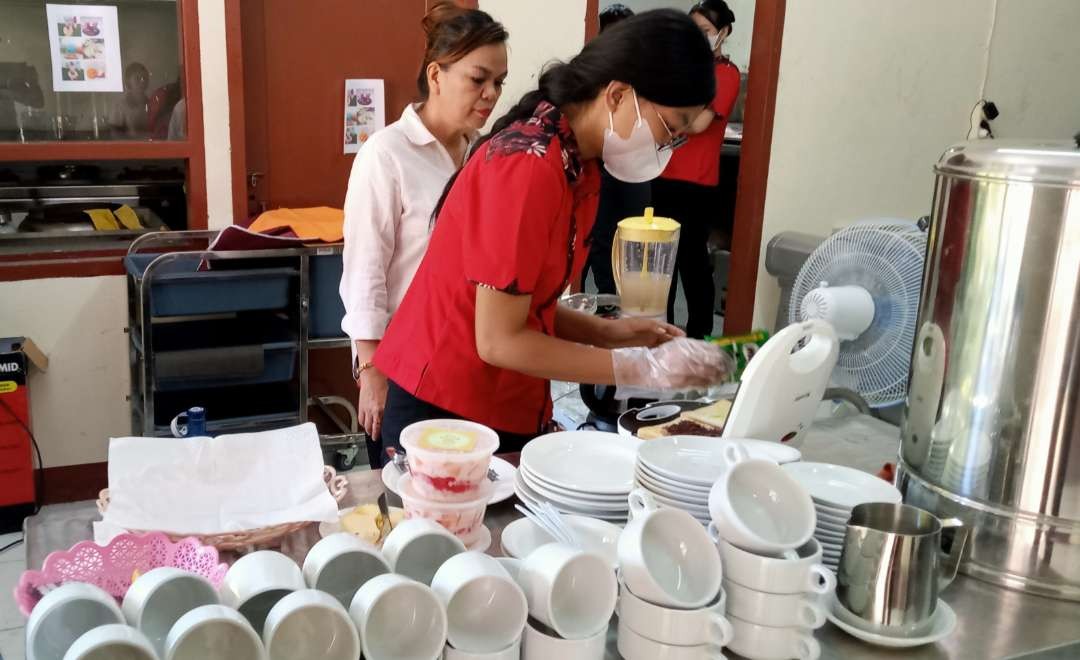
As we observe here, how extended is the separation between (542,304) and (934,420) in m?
0.62

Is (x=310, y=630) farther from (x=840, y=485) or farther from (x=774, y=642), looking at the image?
(x=840, y=485)

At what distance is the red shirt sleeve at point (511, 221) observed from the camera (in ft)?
4.45

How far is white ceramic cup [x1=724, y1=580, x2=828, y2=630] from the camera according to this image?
93 centimetres

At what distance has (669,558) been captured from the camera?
0.95 metres

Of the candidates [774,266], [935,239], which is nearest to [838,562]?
[935,239]

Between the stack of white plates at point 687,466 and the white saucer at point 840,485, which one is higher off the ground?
the stack of white plates at point 687,466

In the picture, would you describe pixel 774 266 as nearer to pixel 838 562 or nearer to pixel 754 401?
pixel 754 401

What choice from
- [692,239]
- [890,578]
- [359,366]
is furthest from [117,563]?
[692,239]

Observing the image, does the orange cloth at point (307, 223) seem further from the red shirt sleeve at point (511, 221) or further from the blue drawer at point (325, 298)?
the red shirt sleeve at point (511, 221)

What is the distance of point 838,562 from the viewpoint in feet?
3.50

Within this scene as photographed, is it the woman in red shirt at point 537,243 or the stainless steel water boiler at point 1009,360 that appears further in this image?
the woman in red shirt at point 537,243

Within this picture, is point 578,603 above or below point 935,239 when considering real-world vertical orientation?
below

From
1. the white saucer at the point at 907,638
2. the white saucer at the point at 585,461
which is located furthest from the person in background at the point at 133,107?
the white saucer at the point at 907,638

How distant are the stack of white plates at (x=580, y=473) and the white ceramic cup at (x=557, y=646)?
29 cm
